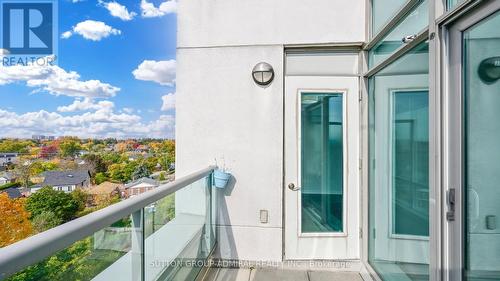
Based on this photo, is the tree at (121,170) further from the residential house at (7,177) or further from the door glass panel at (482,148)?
the door glass panel at (482,148)

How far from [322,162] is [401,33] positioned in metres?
1.50

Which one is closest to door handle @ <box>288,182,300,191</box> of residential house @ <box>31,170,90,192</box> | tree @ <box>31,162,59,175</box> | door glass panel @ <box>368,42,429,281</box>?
door glass panel @ <box>368,42,429,281</box>

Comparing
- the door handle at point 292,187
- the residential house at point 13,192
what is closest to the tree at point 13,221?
the residential house at point 13,192

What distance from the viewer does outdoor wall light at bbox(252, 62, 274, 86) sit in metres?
3.13

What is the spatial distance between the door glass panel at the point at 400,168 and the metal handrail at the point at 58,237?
1.92 m

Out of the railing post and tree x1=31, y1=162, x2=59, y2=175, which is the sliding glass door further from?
tree x1=31, y1=162, x2=59, y2=175

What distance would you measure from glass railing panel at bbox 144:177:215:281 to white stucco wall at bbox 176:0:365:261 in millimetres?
362

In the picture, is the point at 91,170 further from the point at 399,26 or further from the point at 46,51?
the point at 399,26

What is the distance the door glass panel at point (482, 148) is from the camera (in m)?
1.37

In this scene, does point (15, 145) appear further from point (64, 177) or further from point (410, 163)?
point (410, 163)

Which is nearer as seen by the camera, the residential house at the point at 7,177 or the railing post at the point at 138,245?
the railing post at the point at 138,245

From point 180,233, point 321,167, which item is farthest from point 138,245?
point 321,167

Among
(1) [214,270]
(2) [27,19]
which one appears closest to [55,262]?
(1) [214,270]

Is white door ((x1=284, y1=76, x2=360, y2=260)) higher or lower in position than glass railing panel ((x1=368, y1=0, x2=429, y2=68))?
lower
